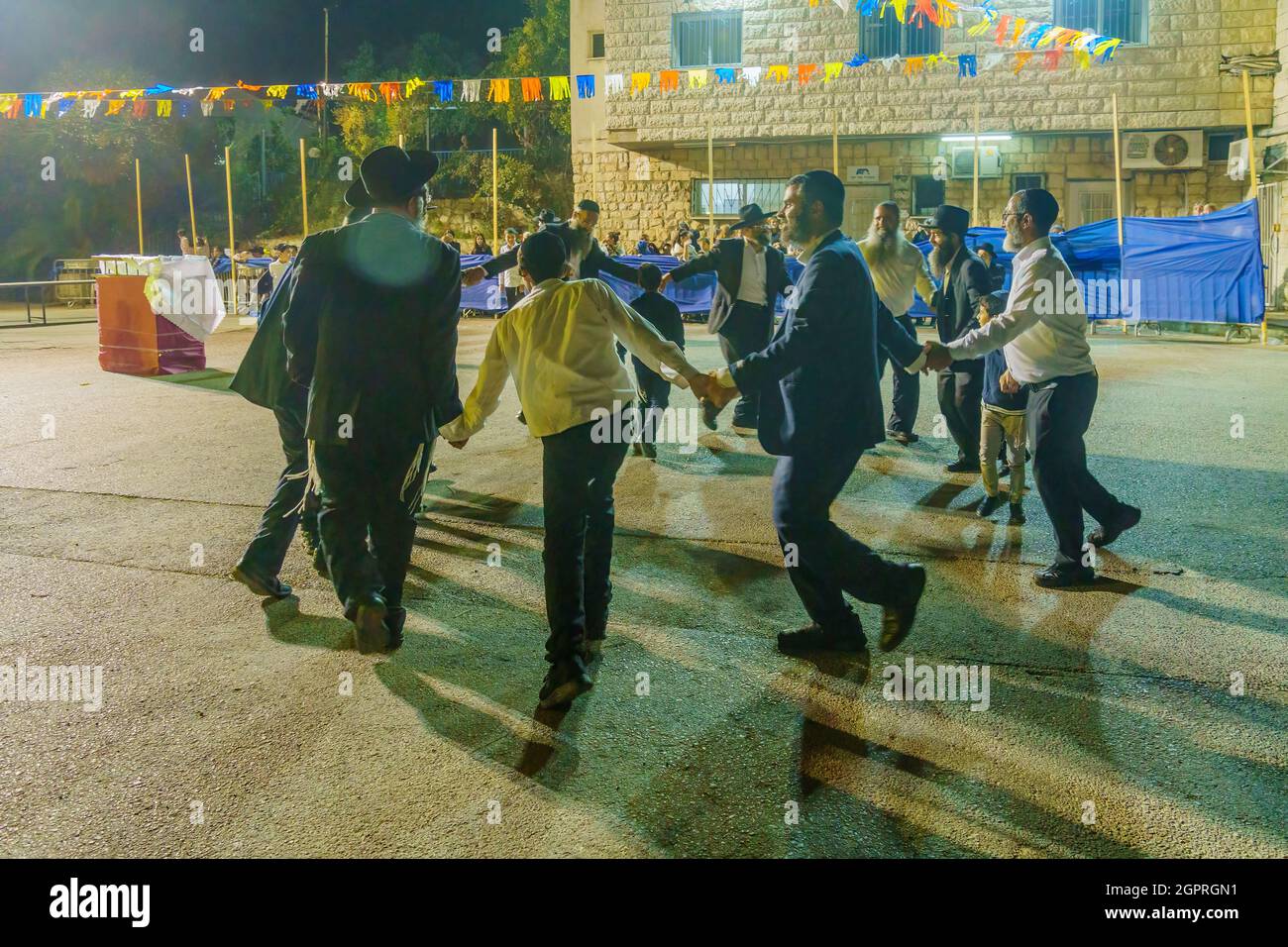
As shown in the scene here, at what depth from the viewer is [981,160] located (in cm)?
2442

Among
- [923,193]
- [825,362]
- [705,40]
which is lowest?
[825,362]

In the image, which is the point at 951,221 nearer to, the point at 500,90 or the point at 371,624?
the point at 371,624

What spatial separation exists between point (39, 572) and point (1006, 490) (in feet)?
18.4

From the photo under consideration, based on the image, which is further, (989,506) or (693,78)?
(693,78)

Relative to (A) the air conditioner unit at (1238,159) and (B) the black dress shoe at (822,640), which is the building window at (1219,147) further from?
(B) the black dress shoe at (822,640)

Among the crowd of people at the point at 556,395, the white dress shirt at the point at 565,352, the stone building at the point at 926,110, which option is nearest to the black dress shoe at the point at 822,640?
the crowd of people at the point at 556,395

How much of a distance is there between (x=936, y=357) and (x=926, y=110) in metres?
20.6

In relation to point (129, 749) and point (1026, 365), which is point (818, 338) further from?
point (129, 749)

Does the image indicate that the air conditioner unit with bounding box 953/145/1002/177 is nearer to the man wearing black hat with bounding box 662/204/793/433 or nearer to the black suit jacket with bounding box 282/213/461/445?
the man wearing black hat with bounding box 662/204/793/433

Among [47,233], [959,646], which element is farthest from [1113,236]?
[47,233]

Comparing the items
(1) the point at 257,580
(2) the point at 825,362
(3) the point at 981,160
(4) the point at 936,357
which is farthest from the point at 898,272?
(3) the point at 981,160

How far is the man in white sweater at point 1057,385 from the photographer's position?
5.41 metres

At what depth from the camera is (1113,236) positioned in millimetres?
17156

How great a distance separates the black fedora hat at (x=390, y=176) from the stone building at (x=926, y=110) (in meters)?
19.5
